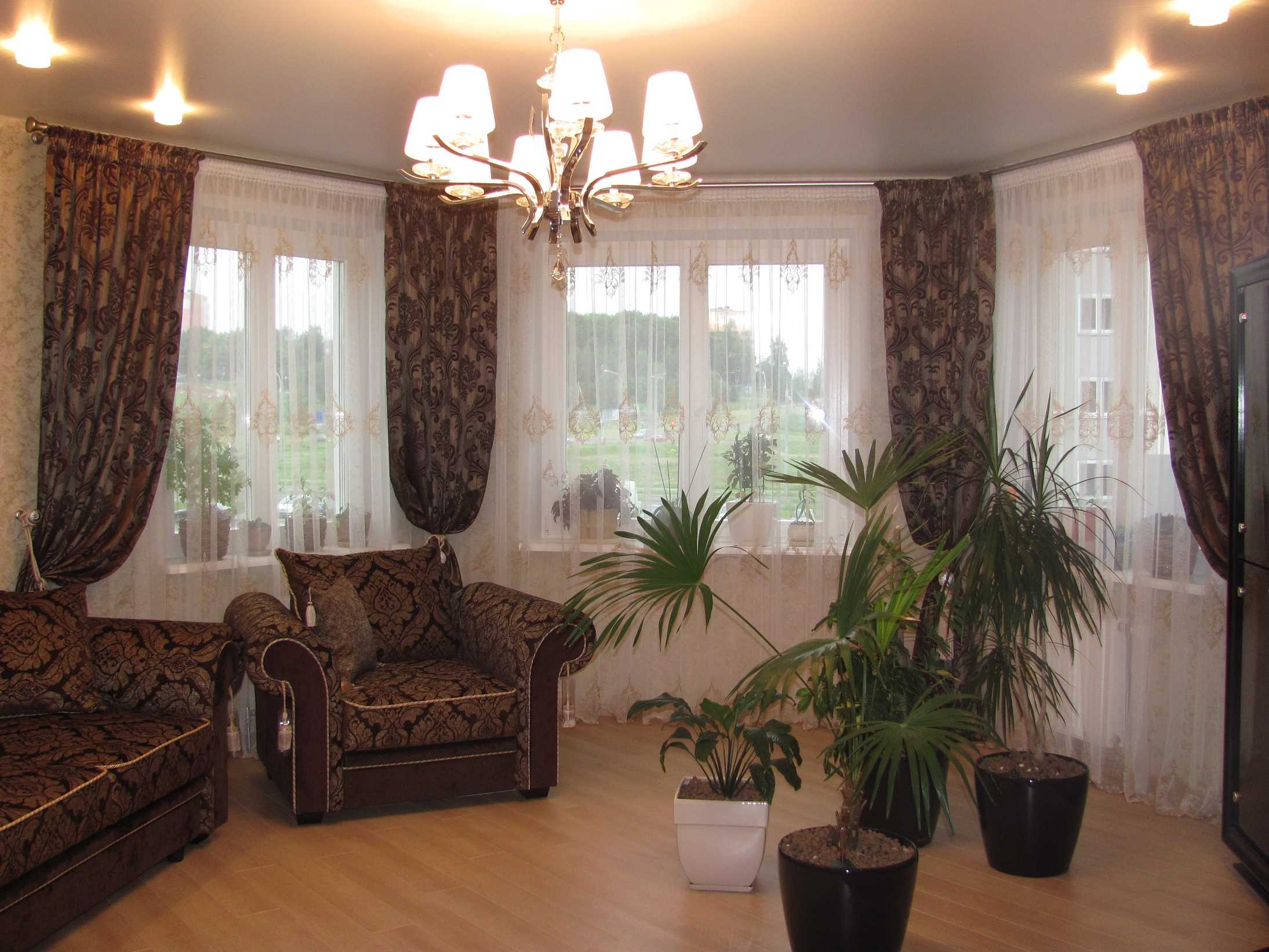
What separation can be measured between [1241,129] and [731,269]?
2.18 metres

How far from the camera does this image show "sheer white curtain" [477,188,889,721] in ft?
17.1

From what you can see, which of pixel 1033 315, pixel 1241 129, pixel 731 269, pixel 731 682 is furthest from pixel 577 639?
pixel 1241 129

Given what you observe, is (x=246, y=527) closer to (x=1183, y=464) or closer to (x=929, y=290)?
(x=929, y=290)

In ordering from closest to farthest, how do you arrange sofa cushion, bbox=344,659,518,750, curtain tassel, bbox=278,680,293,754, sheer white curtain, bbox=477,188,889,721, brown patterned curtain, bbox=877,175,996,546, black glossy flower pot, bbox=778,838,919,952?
black glossy flower pot, bbox=778,838,919,952
curtain tassel, bbox=278,680,293,754
sofa cushion, bbox=344,659,518,750
brown patterned curtain, bbox=877,175,996,546
sheer white curtain, bbox=477,188,889,721

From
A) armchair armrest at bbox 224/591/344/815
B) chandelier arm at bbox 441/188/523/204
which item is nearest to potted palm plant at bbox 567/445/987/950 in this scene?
chandelier arm at bbox 441/188/523/204

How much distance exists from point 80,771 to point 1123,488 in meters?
3.77

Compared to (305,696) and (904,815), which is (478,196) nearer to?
(305,696)

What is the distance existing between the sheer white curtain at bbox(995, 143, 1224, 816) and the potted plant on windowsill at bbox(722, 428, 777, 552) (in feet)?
3.89

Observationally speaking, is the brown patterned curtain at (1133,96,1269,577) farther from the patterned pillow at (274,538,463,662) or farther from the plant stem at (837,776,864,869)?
the patterned pillow at (274,538,463,662)

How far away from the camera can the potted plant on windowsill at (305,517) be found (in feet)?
16.2

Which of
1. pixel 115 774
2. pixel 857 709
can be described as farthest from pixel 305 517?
pixel 857 709

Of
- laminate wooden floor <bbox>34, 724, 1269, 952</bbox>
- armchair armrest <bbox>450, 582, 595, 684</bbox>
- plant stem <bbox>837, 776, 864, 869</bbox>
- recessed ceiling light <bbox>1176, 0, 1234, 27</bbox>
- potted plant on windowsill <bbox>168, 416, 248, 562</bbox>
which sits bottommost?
laminate wooden floor <bbox>34, 724, 1269, 952</bbox>

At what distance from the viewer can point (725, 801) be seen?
10.9ft

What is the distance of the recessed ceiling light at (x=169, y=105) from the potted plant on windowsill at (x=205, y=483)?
1231 millimetres
